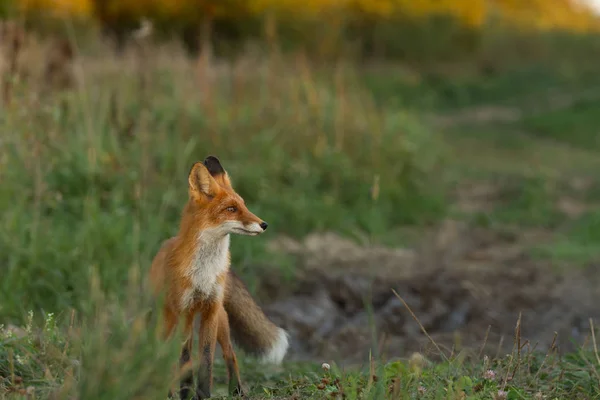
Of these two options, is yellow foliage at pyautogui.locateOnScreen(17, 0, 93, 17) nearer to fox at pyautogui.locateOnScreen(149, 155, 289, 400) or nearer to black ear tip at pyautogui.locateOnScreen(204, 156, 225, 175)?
black ear tip at pyautogui.locateOnScreen(204, 156, 225, 175)

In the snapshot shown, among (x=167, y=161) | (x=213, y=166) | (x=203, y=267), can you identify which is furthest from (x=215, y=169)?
(x=167, y=161)

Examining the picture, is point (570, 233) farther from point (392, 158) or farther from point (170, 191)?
point (170, 191)

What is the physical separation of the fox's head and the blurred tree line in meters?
17.9

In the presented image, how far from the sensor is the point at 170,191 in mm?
7508

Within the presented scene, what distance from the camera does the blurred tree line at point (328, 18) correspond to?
24172mm

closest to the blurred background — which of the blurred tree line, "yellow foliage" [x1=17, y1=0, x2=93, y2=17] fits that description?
"yellow foliage" [x1=17, y1=0, x2=93, y2=17]

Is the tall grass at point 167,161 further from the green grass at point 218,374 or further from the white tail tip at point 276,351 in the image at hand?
the green grass at point 218,374

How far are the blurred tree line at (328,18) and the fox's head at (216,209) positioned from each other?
17854mm

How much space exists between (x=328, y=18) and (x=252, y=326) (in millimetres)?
18751

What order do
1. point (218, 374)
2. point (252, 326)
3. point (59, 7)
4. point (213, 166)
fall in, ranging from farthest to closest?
1. point (59, 7)
2. point (218, 374)
3. point (252, 326)
4. point (213, 166)

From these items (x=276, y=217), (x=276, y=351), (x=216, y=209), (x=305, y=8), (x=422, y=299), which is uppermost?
(x=305, y=8)

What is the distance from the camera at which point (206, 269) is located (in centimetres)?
391

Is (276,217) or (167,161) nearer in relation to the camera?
(167,161)

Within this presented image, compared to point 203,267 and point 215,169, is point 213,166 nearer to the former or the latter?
point 215,169
